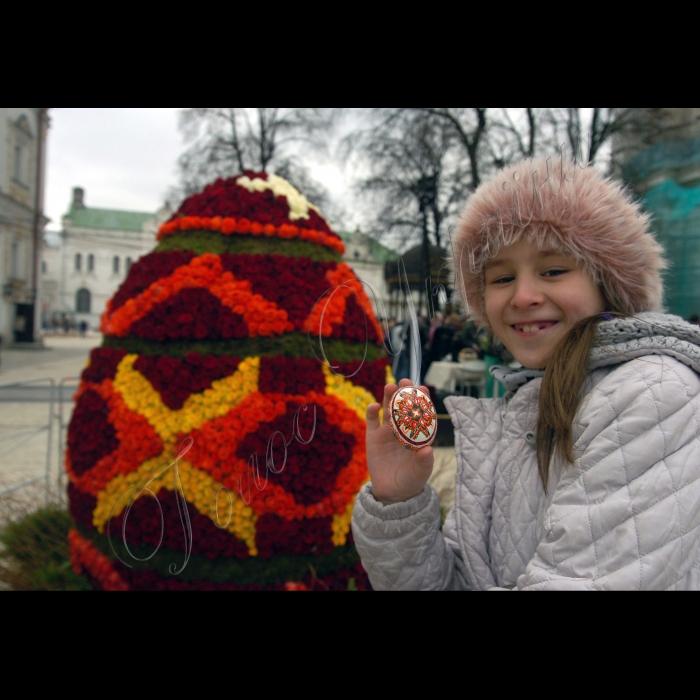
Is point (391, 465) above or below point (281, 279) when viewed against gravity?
below

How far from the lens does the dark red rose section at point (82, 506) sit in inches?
83.3

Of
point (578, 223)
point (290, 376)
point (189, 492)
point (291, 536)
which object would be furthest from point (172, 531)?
point (578, 223)

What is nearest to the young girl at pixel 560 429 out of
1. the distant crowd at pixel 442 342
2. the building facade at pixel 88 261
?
the distant crowd at pixel 442 342

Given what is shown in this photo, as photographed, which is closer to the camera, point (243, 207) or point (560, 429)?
point (560, 429)

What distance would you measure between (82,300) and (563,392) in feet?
43.7

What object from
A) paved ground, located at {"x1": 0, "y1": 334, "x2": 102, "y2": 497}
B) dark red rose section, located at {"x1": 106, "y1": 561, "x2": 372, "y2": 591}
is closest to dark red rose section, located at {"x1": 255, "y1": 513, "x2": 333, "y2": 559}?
dark red rose section, located at {"x1": 106, "y1": 561, "x2": 372, "y2": 591}

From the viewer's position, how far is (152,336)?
2094 millimetres

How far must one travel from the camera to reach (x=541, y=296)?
3.29ft

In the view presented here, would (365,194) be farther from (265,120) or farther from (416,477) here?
(265,120)

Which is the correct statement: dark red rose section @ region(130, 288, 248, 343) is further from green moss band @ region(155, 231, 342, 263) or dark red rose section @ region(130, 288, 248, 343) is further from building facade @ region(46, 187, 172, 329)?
building facade @ region(46, 187, 172, 329)

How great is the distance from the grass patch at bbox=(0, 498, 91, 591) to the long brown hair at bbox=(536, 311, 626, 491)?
84.7 inches

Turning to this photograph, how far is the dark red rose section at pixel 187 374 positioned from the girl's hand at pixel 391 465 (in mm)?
1089

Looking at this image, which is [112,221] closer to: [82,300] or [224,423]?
[82,300]
